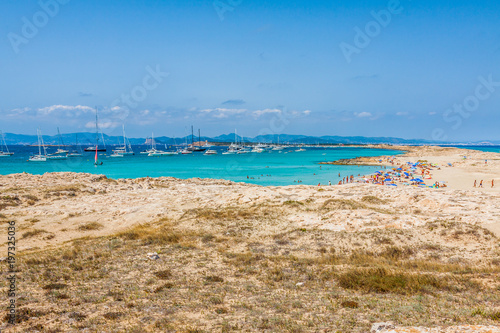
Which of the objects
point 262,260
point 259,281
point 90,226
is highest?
point 259,281

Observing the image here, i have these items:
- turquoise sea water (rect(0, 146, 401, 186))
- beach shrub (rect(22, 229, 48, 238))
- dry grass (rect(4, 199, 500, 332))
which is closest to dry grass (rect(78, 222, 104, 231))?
beach shrub (rect(22, 229, 48, 238))

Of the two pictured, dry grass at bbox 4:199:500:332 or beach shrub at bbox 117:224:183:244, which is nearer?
dry grass at bbox 4:199:500:332

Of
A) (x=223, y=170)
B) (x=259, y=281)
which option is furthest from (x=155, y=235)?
(x=223, y=170)

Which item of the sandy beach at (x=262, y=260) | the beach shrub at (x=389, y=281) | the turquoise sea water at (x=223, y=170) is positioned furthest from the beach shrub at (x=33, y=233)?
the turquoise sea water at (x=223, y=170)

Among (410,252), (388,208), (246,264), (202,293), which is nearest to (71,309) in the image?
(202,293)

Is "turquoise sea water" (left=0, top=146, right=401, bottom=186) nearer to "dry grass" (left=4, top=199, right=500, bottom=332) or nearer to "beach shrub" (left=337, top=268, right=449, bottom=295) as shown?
"dry grass" (left=4, top=199, right=500, bottom=332)

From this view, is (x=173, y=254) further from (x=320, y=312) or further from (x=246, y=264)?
(x=320, y=312)

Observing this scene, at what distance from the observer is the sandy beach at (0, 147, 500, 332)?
842 centimetres

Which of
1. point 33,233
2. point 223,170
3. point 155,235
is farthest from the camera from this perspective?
point 223,170

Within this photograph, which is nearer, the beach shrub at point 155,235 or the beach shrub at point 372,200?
the beach shrub at point 155,235

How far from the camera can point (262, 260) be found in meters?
13.9

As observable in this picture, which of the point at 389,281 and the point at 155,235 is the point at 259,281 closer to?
the point at 389,281

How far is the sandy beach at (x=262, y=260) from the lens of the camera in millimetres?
8422

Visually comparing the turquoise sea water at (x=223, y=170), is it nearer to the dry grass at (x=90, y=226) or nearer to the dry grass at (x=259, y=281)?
the dry grass at (x=90, y=226)
